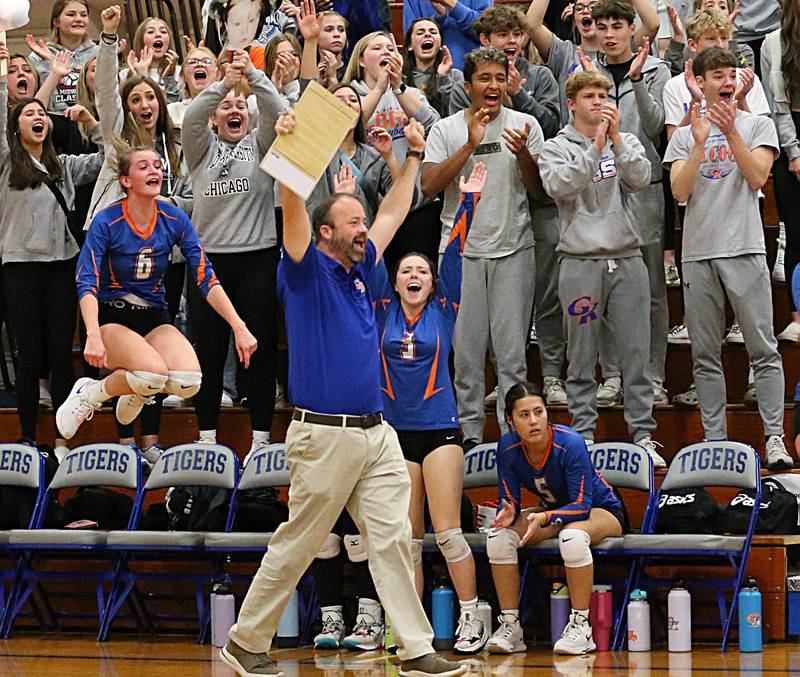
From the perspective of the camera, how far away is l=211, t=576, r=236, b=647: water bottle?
804cm

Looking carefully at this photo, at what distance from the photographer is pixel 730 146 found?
833 centimetres

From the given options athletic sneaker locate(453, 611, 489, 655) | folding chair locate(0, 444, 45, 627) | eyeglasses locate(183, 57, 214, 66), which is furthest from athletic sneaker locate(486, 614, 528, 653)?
eyeglasses locate(183, 57, 214, 66)

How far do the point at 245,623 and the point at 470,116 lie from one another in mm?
3905

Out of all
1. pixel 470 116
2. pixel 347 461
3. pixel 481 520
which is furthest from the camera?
pixel 470 116

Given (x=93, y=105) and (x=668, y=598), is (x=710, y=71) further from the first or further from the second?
(x=93, y=105)

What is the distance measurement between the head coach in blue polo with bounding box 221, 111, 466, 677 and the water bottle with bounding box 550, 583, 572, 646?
142cm

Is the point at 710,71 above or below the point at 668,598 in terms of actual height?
above

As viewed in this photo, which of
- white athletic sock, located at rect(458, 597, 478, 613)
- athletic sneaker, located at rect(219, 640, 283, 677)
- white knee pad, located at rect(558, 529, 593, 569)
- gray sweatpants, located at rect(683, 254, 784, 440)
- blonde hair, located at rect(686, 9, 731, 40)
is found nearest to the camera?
athletic sneaker, located at rect(219, 640, 283, 677)

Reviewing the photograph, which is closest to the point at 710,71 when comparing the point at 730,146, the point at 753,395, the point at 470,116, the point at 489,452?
the point at 730,146

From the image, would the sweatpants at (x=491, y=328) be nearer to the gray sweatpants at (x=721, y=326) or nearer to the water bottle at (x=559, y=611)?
the gray sweatpants at (x=721, y=326)

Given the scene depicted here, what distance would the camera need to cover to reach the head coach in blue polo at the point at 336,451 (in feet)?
20.8

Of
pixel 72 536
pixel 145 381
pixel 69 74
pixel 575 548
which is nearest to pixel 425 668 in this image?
pixel 575 548

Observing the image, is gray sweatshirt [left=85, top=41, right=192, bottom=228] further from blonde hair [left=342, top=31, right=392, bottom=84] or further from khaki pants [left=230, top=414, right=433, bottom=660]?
khaki pants [left=230, top=414, right=433, bottom=660]

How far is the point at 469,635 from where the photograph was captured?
762 centimetres
